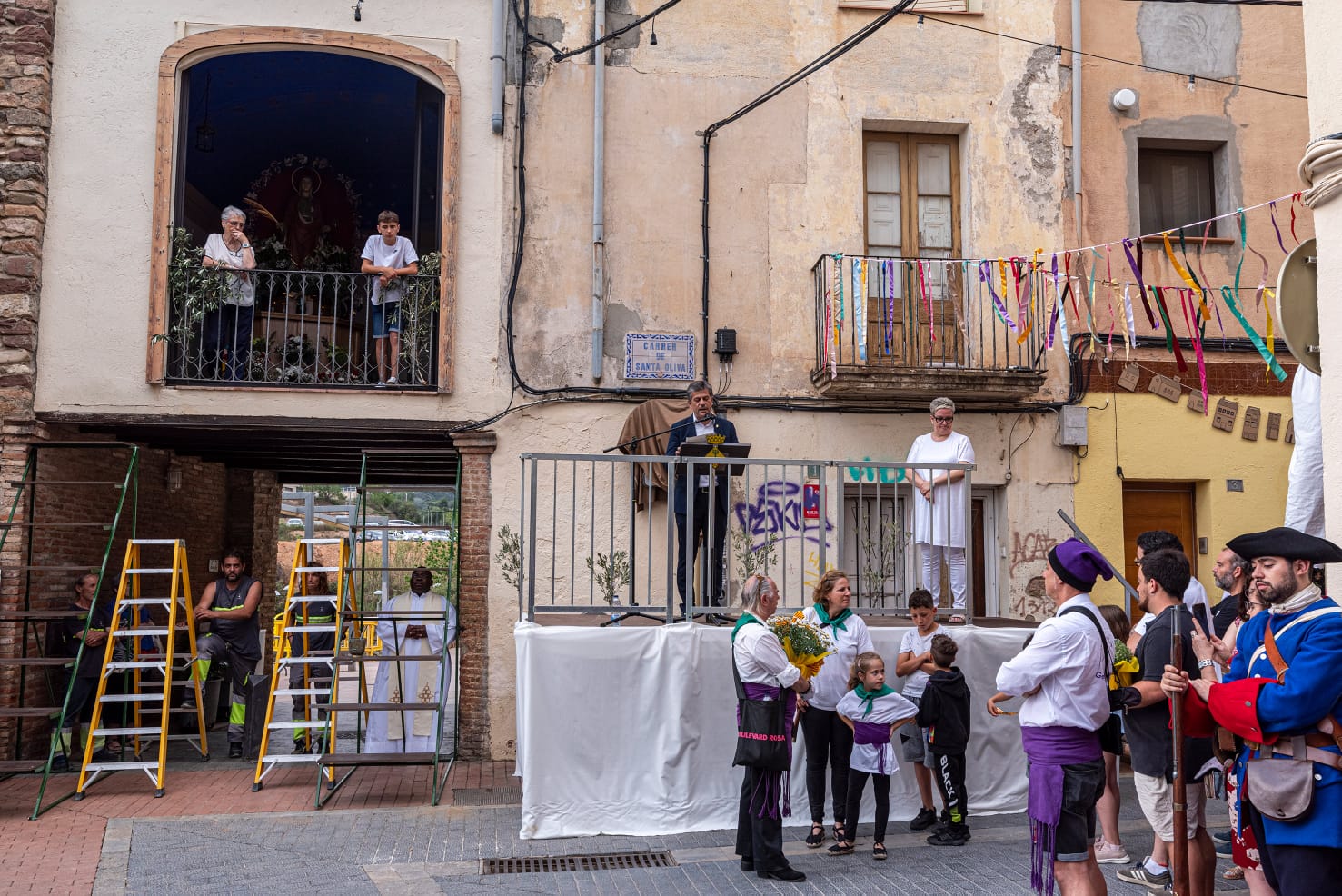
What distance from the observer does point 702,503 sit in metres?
9.07

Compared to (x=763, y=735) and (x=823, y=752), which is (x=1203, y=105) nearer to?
(x=823, y=752)

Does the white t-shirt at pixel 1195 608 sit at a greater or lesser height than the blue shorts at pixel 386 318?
lesser

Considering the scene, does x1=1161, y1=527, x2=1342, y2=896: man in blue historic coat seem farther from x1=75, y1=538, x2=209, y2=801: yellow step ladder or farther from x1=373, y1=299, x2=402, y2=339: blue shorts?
x1=373, y1=299, x2=402, y2=339: blue shorts

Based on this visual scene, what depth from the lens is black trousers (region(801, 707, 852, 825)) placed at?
7547 millimetres

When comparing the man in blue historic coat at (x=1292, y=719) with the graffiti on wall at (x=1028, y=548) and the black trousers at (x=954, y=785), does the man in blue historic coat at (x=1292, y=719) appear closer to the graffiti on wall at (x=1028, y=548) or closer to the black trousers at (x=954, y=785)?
the black trousers at (x=954, y=785)

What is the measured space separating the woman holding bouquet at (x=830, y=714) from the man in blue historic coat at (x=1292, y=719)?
10.5 feet

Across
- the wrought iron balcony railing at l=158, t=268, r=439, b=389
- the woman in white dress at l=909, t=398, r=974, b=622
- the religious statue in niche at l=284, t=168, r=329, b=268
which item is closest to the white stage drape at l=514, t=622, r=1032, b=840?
the woman in white dress at l=909, t=398, r=974, b=622

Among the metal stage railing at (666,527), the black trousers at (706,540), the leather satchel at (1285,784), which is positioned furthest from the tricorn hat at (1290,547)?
the metal stage railing at (666,527)

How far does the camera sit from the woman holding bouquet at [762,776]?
268 inches

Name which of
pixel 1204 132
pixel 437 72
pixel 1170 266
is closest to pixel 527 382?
pixel 437 72

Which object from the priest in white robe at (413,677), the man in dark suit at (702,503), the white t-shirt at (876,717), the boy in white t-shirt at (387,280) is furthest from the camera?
the boy in white t-shirt at (387,280)

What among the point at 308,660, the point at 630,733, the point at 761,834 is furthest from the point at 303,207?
the point at 761,834

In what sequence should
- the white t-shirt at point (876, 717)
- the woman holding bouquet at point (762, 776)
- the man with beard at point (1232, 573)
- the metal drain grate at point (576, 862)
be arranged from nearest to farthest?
the man with beard at point (1232, 573) → the woman holding bouquet at point (762, 776) → the metal drain grate at point (576, 862) → the white t-shirt at point (876, 717)

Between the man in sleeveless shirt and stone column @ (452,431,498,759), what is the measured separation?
2.10 m
